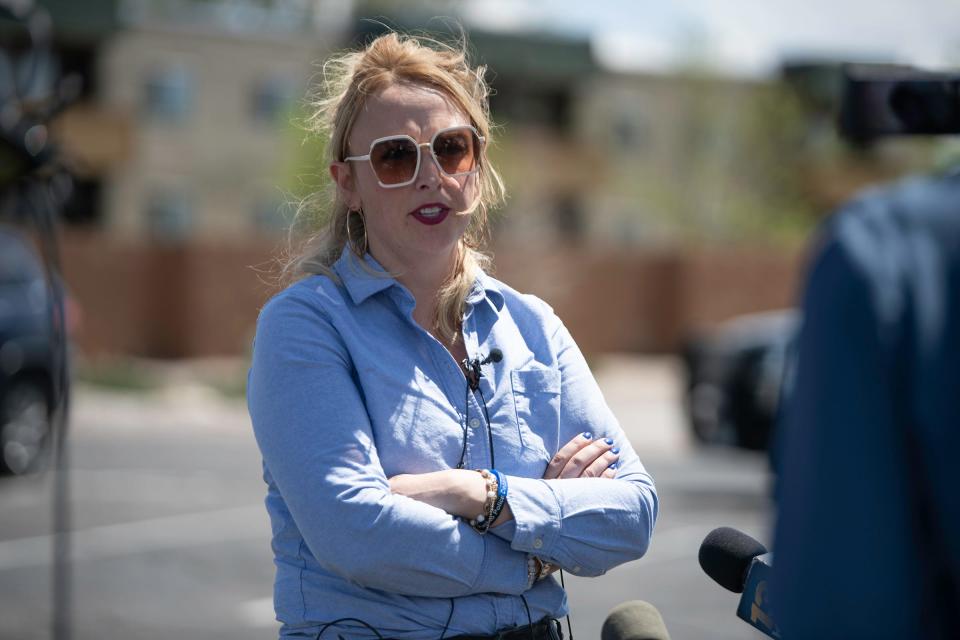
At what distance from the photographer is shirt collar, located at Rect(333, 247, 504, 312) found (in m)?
2.41

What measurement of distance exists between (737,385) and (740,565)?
1121 cm

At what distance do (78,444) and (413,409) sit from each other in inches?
503

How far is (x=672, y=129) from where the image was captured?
4281 cm

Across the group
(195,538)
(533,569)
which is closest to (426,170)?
(533,569)

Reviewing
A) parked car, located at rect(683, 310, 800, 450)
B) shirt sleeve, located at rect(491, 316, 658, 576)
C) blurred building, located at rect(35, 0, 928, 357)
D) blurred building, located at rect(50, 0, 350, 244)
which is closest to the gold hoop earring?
shirt sleeve, located at rect(491, 316, 658, 576)

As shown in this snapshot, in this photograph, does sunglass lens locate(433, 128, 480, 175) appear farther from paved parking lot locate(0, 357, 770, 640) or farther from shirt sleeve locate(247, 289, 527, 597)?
paved parking lot locate(0, 357, 770, 640)

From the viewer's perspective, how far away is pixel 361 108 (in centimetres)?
251

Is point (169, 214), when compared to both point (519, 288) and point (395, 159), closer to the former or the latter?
point (519, 288)

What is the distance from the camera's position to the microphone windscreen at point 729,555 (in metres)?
2.19

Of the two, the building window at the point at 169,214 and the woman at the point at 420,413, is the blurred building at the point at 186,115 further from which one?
the woman at the point at 420,413

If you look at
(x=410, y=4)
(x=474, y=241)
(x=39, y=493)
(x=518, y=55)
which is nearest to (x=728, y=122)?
(x=518, y=55)

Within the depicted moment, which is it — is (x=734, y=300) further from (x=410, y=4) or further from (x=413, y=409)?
(x=413, y=409)

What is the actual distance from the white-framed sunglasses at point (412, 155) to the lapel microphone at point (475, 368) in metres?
0.35

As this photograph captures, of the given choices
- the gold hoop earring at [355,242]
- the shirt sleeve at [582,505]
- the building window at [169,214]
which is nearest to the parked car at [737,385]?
the shirt sleeve at [582,505]
